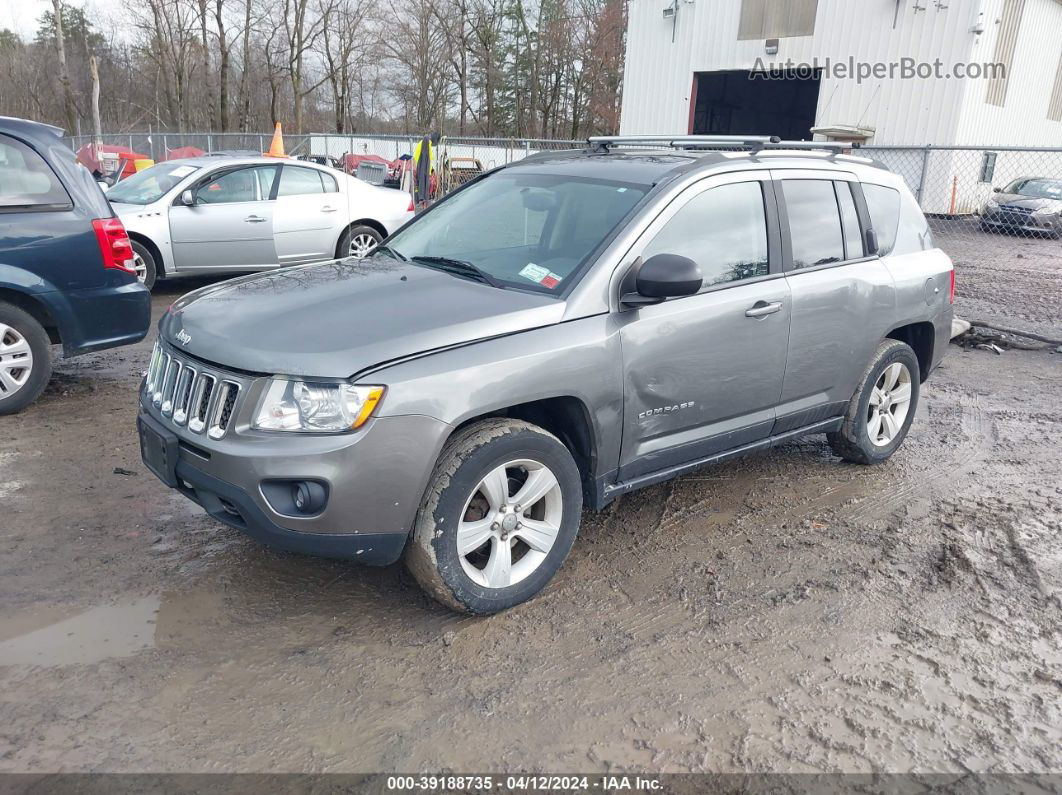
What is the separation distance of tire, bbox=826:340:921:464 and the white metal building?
61.5 feet

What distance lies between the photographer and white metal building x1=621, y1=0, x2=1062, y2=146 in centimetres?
2184

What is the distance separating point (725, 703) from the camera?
3.03m

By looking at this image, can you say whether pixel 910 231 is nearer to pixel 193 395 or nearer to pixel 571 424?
pixel 571 424

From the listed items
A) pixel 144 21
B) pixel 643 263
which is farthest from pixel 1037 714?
pixel 144 21

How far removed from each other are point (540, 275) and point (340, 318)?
0.90m

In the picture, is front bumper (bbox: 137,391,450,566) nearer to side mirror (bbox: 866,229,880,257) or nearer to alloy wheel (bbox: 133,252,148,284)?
side mirror (bbox: 866,229,880,257)

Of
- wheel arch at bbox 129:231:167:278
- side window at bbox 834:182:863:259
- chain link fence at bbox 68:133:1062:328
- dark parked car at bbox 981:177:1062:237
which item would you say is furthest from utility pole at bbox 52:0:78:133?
side window at bbox 834:182:863:259

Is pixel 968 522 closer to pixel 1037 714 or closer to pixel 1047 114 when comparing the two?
pixel 1037 714

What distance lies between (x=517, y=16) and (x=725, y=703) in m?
46.7

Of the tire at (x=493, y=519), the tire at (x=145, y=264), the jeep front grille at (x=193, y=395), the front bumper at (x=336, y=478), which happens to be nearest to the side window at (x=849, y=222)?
the tire at (x=493, y=519)

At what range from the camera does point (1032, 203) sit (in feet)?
57.0

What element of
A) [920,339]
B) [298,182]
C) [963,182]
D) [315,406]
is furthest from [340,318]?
[963,182]

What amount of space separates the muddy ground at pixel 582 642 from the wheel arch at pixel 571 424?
517mm

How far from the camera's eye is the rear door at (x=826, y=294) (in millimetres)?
4410
